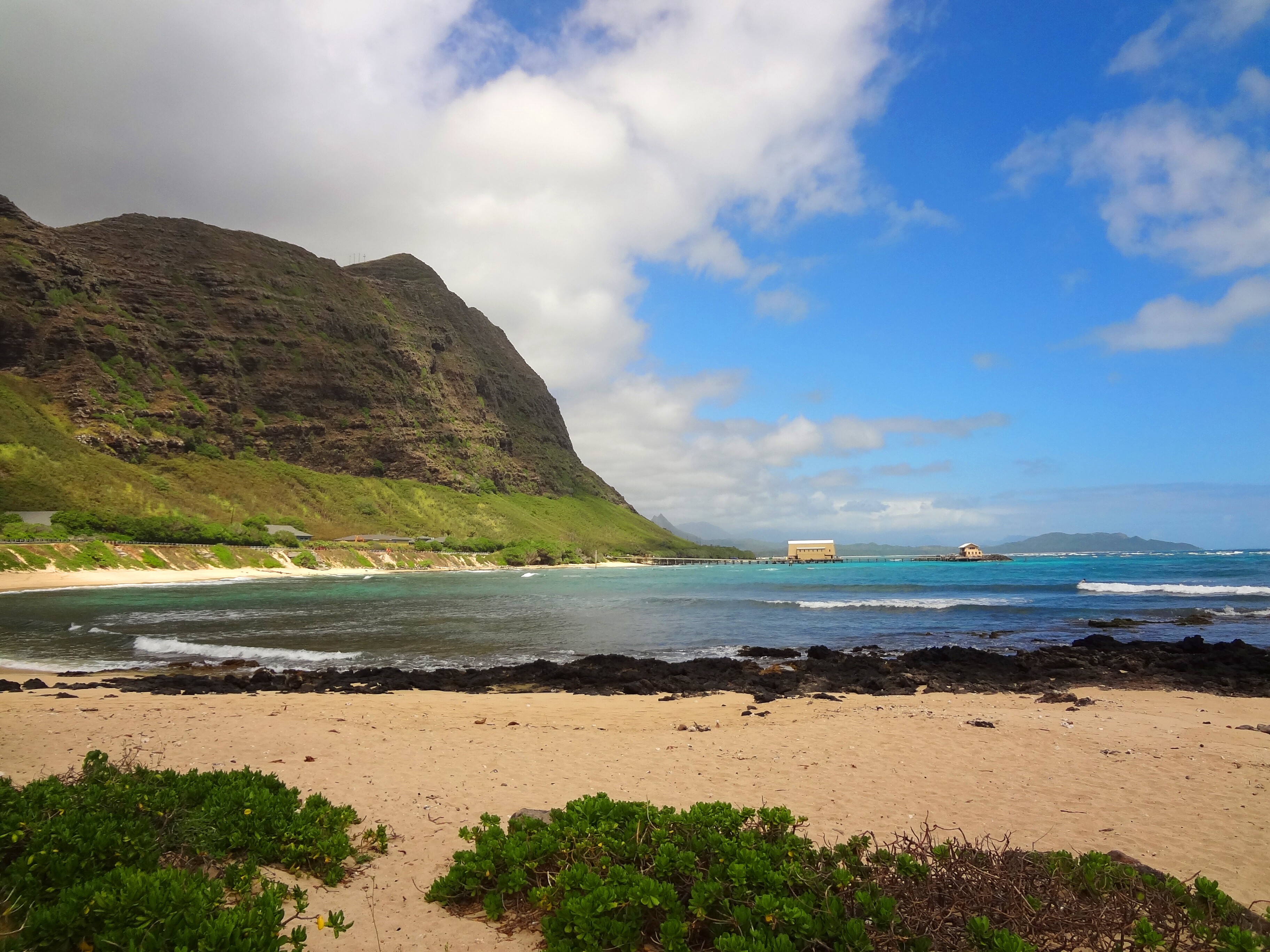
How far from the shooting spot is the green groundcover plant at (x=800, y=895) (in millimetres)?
3561

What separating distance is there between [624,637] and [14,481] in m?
87.6

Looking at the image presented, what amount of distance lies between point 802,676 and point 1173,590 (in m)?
49.1

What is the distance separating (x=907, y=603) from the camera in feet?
138

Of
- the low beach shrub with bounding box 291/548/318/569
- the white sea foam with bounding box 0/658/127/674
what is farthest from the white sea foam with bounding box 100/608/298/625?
the low beach shrub with bounding box 291/548/318/569

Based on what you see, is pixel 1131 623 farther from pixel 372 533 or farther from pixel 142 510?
pixel 372 533

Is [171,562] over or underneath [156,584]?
over

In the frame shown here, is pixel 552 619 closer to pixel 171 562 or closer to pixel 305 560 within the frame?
pixel 171 562

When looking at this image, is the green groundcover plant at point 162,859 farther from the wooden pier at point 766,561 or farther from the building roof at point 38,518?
the wooden pier at point 766,561

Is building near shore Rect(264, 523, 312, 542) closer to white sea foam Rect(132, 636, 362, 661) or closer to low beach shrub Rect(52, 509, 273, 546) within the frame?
low beach shrub Rect(52, 509, 273, 546)

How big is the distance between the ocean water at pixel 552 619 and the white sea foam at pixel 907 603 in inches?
11.4

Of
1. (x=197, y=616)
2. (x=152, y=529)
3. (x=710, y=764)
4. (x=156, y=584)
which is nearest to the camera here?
(x=710, y=764)

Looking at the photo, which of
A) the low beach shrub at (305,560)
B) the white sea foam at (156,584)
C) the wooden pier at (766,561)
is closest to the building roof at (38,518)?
the white sea foam at (156,584)

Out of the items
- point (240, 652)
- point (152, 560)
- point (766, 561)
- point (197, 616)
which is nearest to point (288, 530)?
point (152, 560)

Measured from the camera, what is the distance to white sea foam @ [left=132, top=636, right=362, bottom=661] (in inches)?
838
